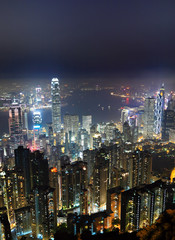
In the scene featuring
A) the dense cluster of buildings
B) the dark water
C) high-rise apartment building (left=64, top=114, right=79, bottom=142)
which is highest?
the dark water

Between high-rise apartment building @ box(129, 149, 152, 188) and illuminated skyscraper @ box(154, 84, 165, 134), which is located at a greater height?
illuminated skyscraper @ box(154, 84, 165, 134)

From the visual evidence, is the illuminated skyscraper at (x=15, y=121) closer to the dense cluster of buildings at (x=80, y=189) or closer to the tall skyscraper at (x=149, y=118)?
the dense cluster of buildings at (x=80, y=189)

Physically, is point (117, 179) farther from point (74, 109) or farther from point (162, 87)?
point (74, 109)

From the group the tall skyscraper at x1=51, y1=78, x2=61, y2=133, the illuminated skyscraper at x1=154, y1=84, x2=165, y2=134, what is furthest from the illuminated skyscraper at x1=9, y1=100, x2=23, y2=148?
the illuminated skyscraper at x1=154, y1=84, x2=165, y2=134

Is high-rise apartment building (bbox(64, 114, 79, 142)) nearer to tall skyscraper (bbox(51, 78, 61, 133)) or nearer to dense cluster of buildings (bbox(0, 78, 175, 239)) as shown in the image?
tall skyscraper (bbox(51, 78, 61, 133))

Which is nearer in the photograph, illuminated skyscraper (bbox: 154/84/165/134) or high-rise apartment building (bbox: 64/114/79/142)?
high-rise apartment building (bbox: 64/114/79/142)

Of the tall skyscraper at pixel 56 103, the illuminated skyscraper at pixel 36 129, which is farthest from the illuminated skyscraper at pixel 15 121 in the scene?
the tall skyscraper at pixel 56 103
